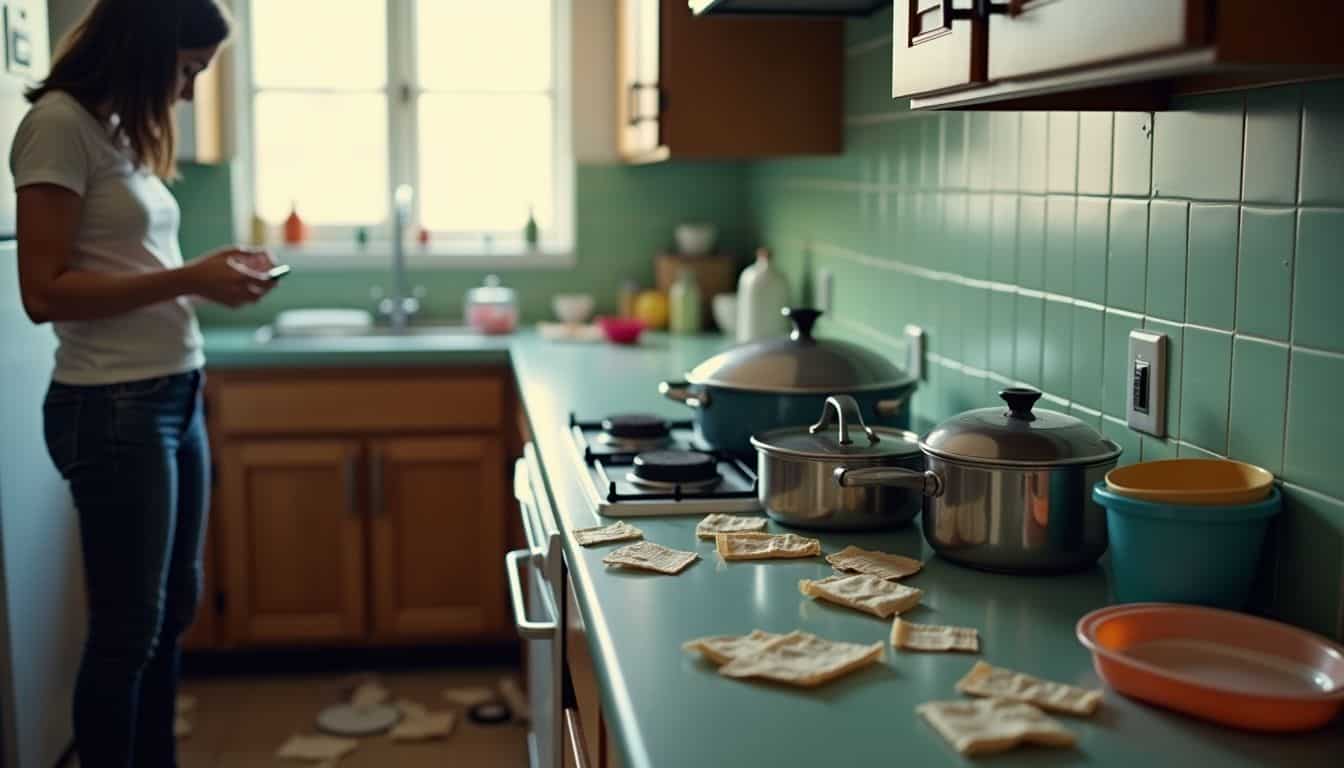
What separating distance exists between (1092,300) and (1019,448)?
0.36 meters

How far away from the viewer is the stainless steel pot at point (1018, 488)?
1424mm

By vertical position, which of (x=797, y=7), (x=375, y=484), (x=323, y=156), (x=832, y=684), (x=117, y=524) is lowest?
(x=375, y=484)

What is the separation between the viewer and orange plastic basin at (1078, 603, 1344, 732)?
3.40 feet

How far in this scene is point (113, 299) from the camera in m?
2.18

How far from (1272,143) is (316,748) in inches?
94.8

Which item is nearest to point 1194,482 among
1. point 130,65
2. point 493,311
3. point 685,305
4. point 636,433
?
point 636,433

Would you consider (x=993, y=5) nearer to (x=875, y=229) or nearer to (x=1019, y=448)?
(x=1019, y=448)

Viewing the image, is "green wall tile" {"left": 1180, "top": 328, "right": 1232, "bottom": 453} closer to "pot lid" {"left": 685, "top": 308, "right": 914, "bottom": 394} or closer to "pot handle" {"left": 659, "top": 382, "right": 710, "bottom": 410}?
"pot lid" {"left": 685, "top": 308, "right": 914, "bottom": 394}

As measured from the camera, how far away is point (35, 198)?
2.12 metres

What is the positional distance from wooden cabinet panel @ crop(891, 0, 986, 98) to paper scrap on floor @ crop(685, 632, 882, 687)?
0.53 meters

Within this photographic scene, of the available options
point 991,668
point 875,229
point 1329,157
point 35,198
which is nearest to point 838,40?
point 875,229

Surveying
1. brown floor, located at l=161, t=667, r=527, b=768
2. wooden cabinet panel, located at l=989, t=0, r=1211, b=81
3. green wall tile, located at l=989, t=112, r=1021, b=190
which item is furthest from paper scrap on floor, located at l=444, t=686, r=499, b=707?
wooden cabinet panel, located at l=989, t=0, r=1211, b=81

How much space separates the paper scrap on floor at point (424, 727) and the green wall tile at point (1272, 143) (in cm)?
229

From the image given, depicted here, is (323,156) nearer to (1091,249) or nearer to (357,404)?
(357,404)
